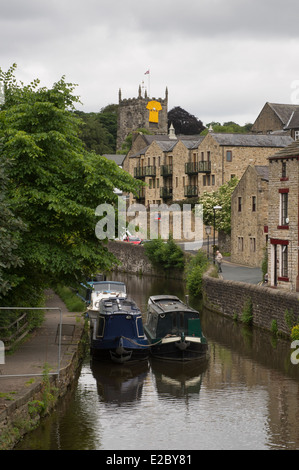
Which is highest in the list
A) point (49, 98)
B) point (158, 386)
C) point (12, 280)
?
point (49, 98)

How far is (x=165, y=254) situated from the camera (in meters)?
66.8

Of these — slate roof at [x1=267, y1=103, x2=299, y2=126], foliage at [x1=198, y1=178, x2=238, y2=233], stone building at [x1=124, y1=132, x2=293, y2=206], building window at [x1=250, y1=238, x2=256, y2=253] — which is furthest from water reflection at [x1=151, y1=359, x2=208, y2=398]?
slate roof at [x1=267, y1=103, x2=299, y2=126]

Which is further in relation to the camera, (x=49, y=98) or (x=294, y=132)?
(x=294, y=132)

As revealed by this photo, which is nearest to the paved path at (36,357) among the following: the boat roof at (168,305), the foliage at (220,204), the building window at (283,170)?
the boat roof at (168,305)

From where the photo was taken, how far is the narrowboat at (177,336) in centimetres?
3177

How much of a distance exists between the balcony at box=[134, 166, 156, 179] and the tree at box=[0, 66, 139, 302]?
6481 centimetres

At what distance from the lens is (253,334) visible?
37.8 metres

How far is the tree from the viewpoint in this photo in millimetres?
27750

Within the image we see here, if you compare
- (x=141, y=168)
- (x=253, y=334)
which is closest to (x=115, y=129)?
(x=141, y=168)

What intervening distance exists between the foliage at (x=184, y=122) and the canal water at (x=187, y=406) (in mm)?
112920

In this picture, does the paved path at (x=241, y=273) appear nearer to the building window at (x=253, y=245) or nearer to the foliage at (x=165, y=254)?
the building window at (x=253, y=245)

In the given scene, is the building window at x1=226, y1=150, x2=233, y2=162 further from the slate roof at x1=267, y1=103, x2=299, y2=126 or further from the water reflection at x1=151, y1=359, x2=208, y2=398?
the water reflection at x1=151, y1=359, x2=208, y2=398
